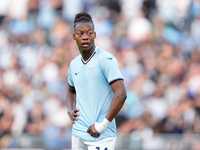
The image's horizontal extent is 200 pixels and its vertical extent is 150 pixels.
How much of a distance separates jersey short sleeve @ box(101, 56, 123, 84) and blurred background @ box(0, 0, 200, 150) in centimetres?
454

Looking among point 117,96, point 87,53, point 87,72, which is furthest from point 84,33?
point 117,96

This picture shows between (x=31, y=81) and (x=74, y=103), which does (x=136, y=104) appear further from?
(x=74, y=103)

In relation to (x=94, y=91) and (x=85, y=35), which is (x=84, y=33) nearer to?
(x=85, y=35)

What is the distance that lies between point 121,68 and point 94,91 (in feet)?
16.3

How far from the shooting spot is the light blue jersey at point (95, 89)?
323 cm

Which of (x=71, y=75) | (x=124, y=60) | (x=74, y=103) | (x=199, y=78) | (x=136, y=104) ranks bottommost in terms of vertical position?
(x=74, y=103)

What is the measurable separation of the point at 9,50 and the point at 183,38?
4.25m

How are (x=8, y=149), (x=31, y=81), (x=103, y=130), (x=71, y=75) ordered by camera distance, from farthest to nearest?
1. (x=31, y=81)
2. (x=8, y=149)
3. (x=71, y=75)
4. (x=103, y=130)

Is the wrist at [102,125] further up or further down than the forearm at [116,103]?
further down

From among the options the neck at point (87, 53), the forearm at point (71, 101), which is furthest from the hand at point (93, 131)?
the neck at point (87, 53)

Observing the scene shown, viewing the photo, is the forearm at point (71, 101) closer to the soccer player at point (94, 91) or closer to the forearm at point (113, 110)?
the soccer player at point (94, 91)

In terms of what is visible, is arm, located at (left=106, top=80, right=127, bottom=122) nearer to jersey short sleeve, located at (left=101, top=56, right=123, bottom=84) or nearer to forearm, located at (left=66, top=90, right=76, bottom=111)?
jersey short sleeve, located at (left=101, top=56, right=123, bottom=84)

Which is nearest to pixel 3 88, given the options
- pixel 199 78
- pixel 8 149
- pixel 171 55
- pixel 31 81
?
pixel 31 81

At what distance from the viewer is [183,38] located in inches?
333
